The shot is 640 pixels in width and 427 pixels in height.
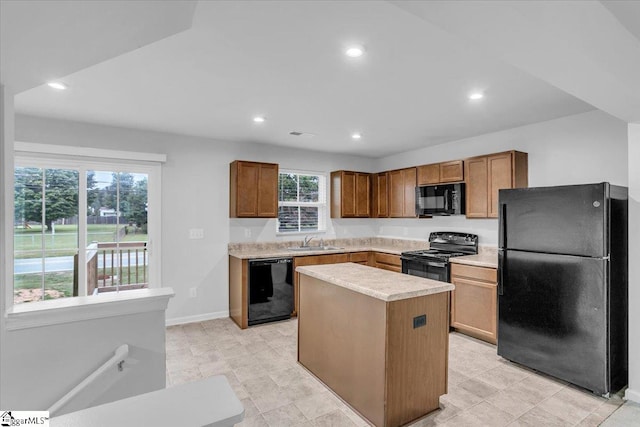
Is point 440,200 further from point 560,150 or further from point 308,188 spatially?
point 308,188

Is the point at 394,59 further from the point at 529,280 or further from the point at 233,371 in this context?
the point at 233,371

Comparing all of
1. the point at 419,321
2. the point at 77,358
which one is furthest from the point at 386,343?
the point at 77,358

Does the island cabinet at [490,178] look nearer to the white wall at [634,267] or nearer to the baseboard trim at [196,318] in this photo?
the white wall at [634,267]

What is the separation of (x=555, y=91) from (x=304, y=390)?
126 inches

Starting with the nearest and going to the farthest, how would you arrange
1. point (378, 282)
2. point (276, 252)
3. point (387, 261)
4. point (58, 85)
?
1. point (378, 282)
2. point (58, 85)
3. point (276, 252)
4. point (387, 261)

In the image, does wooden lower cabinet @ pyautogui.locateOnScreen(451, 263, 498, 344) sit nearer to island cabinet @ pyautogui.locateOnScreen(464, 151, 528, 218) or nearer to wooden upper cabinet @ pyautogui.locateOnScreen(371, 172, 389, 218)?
island cabinet @ pyautogui.locateOnScreen(464, 151, 528, 218)

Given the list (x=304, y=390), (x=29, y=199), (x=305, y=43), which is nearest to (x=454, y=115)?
(x=305, y=43)

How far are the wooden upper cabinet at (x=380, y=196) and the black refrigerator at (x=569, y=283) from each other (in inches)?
98.4

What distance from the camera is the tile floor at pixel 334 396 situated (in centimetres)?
225

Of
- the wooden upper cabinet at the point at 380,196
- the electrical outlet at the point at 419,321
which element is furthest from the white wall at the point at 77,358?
the wooden upper cabinet at the point at 380,196

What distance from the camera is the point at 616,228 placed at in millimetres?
2604

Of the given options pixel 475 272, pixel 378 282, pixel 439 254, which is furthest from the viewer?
pixel 439 254

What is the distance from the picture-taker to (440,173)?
4.51 m

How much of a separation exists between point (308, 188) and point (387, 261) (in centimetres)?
175
